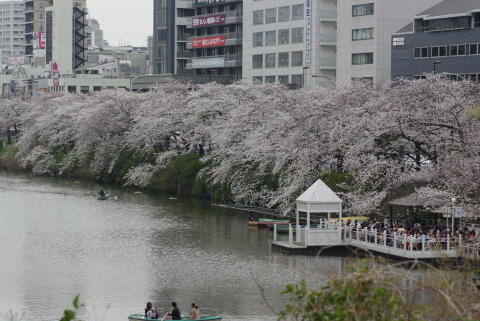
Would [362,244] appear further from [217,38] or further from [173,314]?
[217,38]

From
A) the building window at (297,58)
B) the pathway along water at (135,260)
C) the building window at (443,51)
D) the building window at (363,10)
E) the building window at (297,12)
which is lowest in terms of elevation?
the pathway along water at (135,260)

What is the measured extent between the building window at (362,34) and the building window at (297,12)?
12.6m

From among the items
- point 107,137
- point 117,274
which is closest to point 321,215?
point 117,274

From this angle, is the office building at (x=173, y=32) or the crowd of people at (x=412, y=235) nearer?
the crowd of people at (x=412, y=235)

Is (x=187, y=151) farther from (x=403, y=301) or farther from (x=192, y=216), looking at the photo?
(x=403, y=301)

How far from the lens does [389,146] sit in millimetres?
56844

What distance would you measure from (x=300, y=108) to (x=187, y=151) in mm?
20266

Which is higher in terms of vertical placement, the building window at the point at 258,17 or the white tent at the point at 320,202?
the building window at the point at 258,17

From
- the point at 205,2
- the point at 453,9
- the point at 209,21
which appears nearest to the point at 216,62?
the point at 209,21

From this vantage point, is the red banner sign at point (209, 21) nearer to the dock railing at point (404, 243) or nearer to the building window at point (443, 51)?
the building window at point (443, 51)

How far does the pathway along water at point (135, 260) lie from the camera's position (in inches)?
1489

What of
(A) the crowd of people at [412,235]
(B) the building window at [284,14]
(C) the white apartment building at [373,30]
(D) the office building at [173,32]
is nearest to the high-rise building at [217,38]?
(D) the office building at [173,32]

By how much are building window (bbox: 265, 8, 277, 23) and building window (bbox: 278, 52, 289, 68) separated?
451cm

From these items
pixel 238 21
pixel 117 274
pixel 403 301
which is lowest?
pixel 117 274
